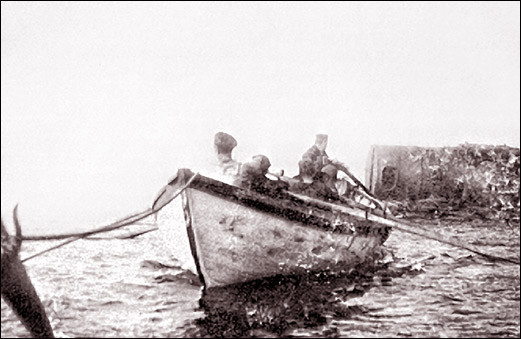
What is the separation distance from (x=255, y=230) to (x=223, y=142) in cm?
174

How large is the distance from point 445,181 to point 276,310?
1290 centimetres

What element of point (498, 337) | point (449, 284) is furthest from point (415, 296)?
point (498, 337)

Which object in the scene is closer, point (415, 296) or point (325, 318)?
point (325, 318)

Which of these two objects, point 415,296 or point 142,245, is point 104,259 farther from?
point 415,296

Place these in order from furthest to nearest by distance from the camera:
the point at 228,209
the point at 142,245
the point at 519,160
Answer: the point at 519,160 < the point at 142,245 < the point at 228,209

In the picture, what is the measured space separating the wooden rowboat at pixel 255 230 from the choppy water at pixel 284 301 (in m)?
0.33

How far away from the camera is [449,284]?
955 centimetres

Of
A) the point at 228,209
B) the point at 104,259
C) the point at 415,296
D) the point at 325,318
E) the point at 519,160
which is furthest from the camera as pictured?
the point at 519,160

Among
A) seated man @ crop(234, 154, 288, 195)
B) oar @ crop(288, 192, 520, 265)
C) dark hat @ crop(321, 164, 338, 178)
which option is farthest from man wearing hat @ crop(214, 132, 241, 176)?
dark hat @ crop(321, 164, 338, 178)

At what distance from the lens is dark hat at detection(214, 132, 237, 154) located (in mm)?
9086

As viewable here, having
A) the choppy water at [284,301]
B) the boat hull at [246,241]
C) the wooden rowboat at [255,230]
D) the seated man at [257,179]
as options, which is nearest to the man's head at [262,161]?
the seated man at [257,179]

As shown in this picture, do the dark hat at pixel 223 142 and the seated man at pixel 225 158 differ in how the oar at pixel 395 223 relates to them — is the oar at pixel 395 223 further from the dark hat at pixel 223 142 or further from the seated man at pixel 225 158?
the dark hat at pixel 223 142

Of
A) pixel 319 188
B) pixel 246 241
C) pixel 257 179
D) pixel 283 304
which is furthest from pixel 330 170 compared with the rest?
pixel 283 304

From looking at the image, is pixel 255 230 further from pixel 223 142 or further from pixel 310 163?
pixel 310 163
